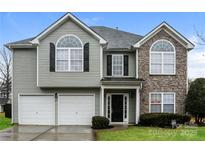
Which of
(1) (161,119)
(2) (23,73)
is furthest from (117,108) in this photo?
(2) (23,73)

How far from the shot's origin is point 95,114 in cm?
2403

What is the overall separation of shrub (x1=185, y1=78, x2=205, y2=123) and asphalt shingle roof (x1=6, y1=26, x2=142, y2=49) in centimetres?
501

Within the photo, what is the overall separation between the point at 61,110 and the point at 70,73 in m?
2.65

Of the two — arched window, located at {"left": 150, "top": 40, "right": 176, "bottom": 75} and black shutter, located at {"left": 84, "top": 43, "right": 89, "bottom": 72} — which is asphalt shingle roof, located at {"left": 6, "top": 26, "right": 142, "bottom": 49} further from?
black shutter, located at {"left": 84, "top": 43, "right": 89, "bottom": 72}

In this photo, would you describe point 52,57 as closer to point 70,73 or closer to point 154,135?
point 70,73

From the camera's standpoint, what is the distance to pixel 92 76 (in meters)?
23.3

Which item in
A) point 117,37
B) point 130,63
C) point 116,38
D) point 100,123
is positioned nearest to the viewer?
point 100,123

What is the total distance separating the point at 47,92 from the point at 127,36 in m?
7.37

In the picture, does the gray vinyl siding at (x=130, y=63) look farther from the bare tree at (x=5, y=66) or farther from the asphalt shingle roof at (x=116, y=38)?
the bare tree at (x=5, y=66)

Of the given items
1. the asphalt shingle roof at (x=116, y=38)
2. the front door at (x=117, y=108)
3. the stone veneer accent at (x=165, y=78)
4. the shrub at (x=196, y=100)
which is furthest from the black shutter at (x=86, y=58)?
the shrub at (x=196, y=100)

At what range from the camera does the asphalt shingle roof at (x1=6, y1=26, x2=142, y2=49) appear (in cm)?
2511

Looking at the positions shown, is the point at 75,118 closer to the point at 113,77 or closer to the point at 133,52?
the point at 113,77

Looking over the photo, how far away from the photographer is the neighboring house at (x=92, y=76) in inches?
916
